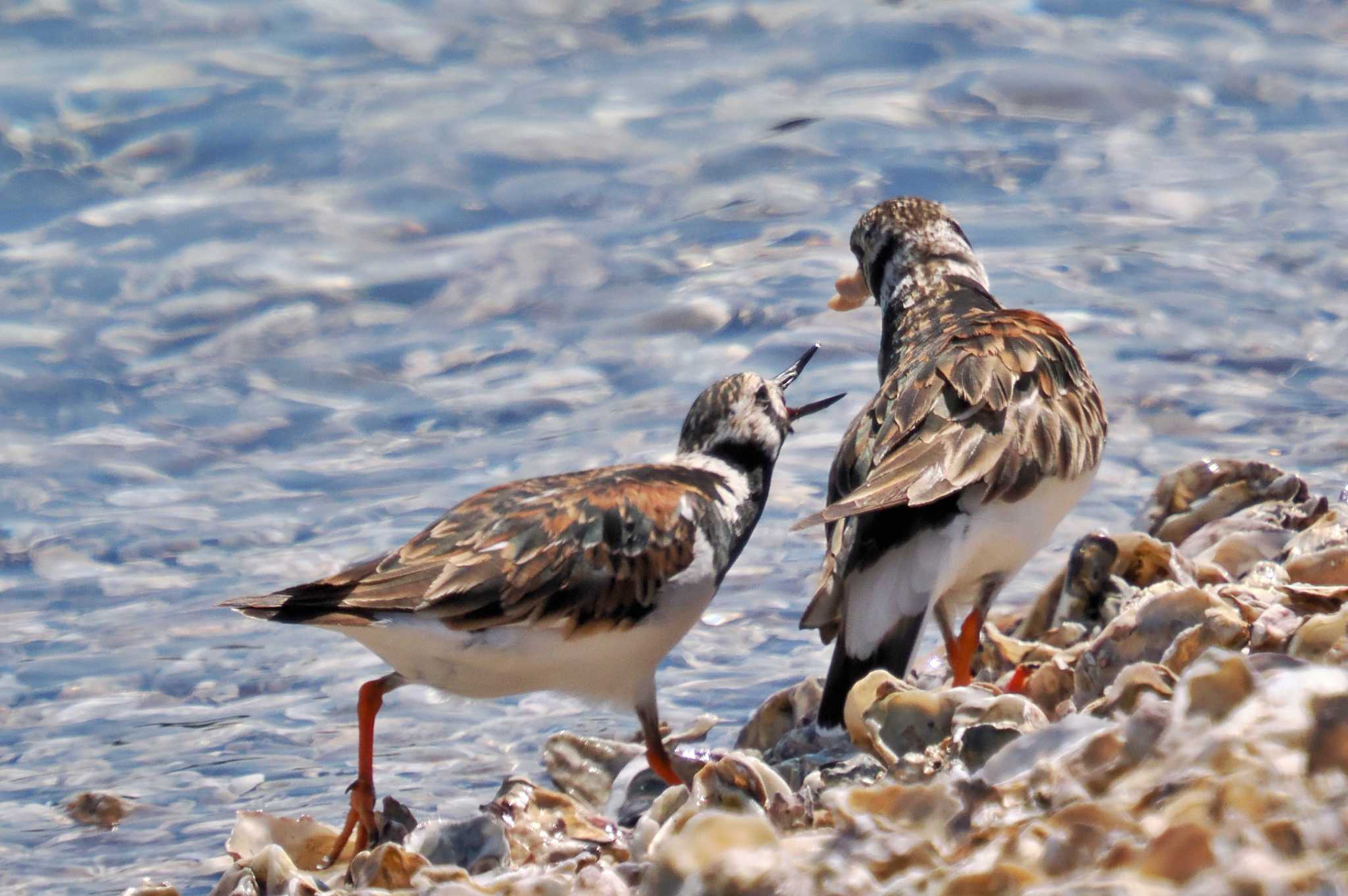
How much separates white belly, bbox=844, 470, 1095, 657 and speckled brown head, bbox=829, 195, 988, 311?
138 centimetres

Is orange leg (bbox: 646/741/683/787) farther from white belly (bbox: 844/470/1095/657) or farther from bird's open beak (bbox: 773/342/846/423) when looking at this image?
bird's open beak (bbox: 773/342/846/423)

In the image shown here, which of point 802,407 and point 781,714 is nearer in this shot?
point 781,714

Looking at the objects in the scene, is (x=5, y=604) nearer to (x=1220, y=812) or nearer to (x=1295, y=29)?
(x=1220, y=812)

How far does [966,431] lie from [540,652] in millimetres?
1021

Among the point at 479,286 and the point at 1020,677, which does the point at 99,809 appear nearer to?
the point at 1020,677

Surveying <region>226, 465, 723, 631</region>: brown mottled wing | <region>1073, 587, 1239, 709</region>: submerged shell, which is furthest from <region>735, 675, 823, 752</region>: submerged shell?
<region>1073, 587, 1239, 709</region>: submerged shell

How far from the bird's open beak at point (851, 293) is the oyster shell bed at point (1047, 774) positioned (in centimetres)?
141

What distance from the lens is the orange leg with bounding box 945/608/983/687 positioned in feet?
13.0

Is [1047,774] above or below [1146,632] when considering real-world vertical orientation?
above

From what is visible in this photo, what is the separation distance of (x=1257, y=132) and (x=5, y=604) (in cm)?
617

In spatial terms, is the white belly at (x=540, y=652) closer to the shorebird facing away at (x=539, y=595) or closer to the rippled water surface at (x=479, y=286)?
the shorebird facing away at (x=539, y=595)

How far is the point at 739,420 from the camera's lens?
4.52 meters

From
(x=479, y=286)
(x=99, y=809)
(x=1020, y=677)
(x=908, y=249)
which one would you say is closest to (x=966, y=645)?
(x=1020, y=677)

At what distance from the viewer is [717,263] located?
7.54 metres
